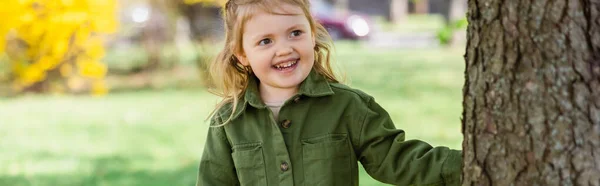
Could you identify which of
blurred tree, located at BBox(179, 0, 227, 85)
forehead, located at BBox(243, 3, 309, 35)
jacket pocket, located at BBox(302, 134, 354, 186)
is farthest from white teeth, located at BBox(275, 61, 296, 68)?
blurred tree, located at BBox(179, 0, 227, 85)

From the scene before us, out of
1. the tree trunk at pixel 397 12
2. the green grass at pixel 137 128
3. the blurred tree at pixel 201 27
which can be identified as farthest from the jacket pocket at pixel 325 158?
the tree trunk at pixel 397 12

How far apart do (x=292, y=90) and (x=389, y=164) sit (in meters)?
0.36

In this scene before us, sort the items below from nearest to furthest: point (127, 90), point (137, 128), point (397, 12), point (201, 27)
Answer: point (137, 128) < point (201, 27) < point (127, 90) < point (397, 12)

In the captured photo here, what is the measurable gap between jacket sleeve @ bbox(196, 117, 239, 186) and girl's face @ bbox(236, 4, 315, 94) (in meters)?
0.24

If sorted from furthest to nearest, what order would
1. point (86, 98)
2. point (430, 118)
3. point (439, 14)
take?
point (439, 14) → point (86, 98) → point (430, 118)

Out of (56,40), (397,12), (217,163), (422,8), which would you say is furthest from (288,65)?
(422,8)

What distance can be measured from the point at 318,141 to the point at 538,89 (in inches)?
30.6

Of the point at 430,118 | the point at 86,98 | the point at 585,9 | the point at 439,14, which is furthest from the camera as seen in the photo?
the point at 439,14

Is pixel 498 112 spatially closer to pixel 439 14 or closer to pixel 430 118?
pixel 430 118

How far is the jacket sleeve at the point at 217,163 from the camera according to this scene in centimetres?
259

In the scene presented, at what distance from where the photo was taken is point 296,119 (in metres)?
2.47

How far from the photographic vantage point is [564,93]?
1.77 meters

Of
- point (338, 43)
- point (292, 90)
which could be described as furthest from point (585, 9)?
point (338, 43)

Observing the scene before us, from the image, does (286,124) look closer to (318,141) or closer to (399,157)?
(318,141)
